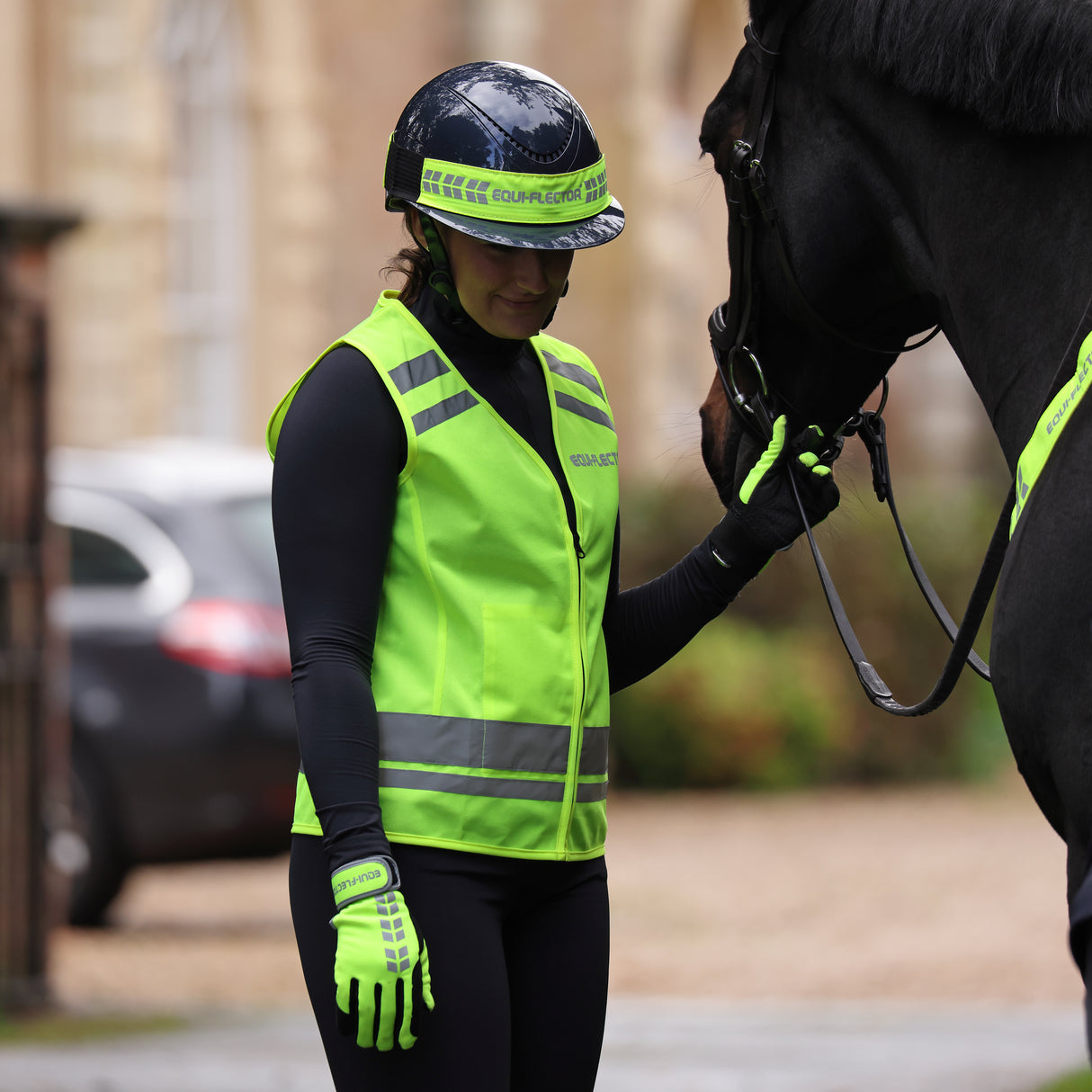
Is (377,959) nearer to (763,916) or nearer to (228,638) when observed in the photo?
(228,638)

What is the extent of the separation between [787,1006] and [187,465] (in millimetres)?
3898

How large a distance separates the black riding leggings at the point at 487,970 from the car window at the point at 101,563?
594 centimetres

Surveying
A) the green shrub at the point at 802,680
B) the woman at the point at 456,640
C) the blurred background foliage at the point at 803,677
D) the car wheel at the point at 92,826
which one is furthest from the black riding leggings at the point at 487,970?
the blurred background foliage at the point at 803,677

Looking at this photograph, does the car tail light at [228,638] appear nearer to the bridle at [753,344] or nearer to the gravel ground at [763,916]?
the gravel ground at [763,916]

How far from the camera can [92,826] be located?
319 inches

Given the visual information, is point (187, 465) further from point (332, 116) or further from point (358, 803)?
point (332, 116)

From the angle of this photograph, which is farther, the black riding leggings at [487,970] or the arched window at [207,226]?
the arched window at [207,226]

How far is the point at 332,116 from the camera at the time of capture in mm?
16156

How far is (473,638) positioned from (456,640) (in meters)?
0.02

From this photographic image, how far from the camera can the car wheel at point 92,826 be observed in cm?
810

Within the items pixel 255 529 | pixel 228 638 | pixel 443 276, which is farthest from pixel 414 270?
pixel 255 529

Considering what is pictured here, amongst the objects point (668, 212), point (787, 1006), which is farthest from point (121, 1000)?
point (668, 212)

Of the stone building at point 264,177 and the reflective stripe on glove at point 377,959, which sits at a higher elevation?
the reflective stripe on glove at point 377,959

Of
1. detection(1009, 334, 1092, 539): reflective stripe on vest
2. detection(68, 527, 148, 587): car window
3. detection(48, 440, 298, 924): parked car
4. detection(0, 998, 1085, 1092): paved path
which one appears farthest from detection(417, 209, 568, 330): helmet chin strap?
detection(68, 527, 148, 587): car window
